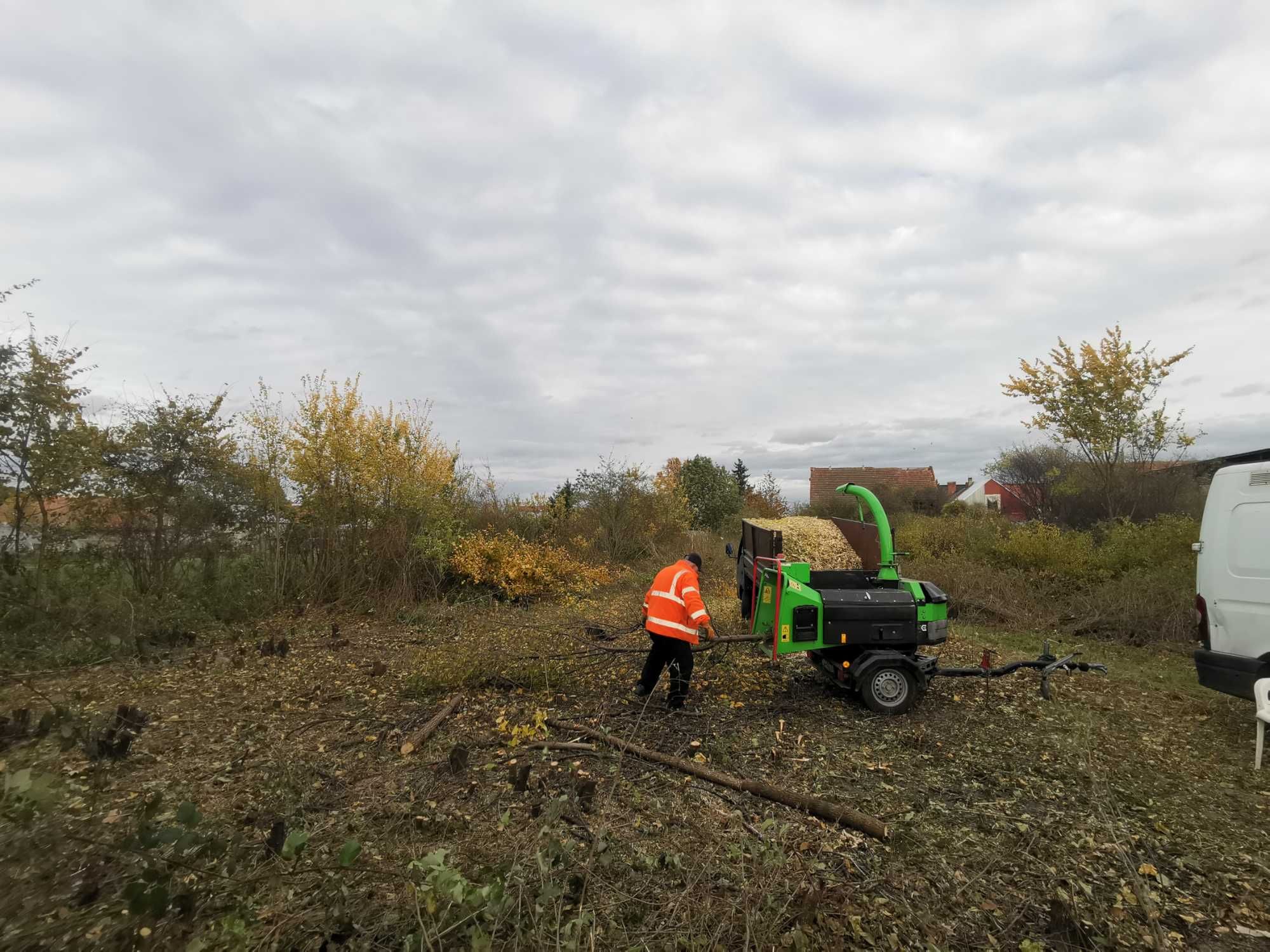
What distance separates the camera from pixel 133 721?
452 centimetres

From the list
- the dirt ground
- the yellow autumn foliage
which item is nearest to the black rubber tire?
the dirt ground

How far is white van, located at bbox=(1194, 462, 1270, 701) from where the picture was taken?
16.4ft

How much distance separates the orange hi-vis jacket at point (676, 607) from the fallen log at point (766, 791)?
1076mm

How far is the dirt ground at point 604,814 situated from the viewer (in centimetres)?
206

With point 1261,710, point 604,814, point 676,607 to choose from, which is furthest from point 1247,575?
point 604,814

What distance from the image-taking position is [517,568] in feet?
37.3

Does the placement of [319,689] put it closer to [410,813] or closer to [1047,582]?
[410,813]

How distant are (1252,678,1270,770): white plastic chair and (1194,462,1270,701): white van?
302 mm

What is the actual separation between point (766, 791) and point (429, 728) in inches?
111

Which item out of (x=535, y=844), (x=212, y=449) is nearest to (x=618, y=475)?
(x=212, y=449)

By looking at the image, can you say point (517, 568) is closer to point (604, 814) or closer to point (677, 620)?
point (677, 620)

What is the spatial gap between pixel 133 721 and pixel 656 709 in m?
4.09

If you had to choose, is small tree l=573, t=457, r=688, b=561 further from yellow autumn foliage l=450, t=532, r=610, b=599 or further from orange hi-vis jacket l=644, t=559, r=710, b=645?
orange hi-vis jacket l=644, t=559, r=710, b=645

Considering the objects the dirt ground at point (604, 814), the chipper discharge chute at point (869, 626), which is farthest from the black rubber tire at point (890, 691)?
the dirt ground at point (604, 814)
